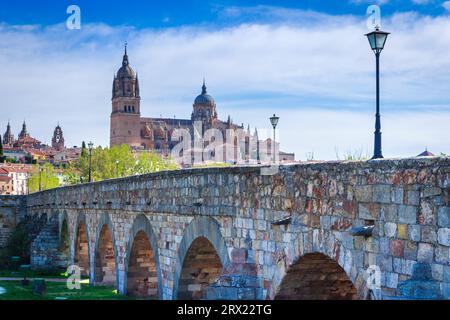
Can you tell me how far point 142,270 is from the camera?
19516mm

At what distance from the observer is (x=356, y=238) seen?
817 centimetres

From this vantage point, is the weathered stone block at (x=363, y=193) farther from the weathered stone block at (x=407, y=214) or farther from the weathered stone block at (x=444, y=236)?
the weathered stone block at (x=444, y=236)

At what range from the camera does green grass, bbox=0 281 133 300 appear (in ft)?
68.1

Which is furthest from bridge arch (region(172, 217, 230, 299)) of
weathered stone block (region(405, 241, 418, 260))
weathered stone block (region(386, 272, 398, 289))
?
weathered stone block (region(405, 241, 418, 260))

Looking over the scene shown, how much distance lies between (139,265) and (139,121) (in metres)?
132

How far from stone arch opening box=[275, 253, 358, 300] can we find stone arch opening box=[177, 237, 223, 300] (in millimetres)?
3582

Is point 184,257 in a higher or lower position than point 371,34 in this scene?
lower

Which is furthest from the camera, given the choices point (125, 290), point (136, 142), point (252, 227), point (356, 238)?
point (136, 142)

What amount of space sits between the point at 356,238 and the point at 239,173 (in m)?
3.47

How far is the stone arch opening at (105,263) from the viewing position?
77.9ft

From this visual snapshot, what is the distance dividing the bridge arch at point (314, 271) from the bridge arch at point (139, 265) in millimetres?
7743
